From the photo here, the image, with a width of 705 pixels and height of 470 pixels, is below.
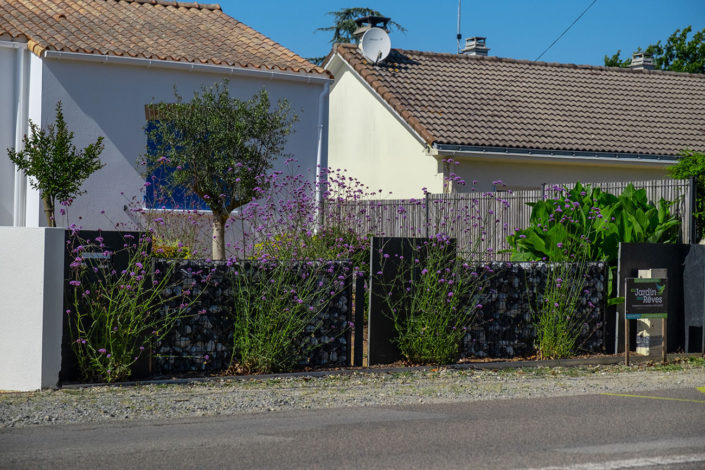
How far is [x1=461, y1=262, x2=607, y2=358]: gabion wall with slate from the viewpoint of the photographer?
40.8ft

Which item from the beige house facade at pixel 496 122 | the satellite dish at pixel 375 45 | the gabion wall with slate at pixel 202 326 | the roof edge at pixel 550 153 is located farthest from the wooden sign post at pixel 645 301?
the satellite dish at pixel 375 45

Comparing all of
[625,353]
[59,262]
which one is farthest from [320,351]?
[625,353]

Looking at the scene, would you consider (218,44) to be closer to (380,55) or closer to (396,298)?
(380,55)

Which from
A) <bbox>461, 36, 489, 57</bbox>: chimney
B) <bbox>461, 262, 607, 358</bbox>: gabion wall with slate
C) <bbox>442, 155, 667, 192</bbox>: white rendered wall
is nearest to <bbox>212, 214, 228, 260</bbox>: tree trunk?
<bbox>461, 262, 607, 358</bbox>: gabion wall with slate

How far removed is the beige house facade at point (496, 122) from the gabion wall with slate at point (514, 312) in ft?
27.9

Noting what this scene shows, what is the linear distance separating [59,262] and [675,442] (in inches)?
239

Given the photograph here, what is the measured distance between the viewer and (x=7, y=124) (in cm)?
1798

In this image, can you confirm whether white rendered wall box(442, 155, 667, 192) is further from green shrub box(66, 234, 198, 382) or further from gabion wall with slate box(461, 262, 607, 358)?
green shrub box(66, 234, 198, 382)

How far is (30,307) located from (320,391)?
9.87 feet

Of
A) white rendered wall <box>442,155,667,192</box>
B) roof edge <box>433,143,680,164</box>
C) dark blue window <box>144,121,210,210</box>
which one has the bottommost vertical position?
dark blue window <box>144,121,210,210</box>

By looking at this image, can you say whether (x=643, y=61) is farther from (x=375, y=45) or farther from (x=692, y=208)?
(x=692, y=208)

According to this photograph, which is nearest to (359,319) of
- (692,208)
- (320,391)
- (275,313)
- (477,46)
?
(275,313)

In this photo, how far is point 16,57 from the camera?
18.1 m

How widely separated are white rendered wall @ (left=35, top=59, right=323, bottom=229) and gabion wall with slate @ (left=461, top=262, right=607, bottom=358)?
8399 mm
